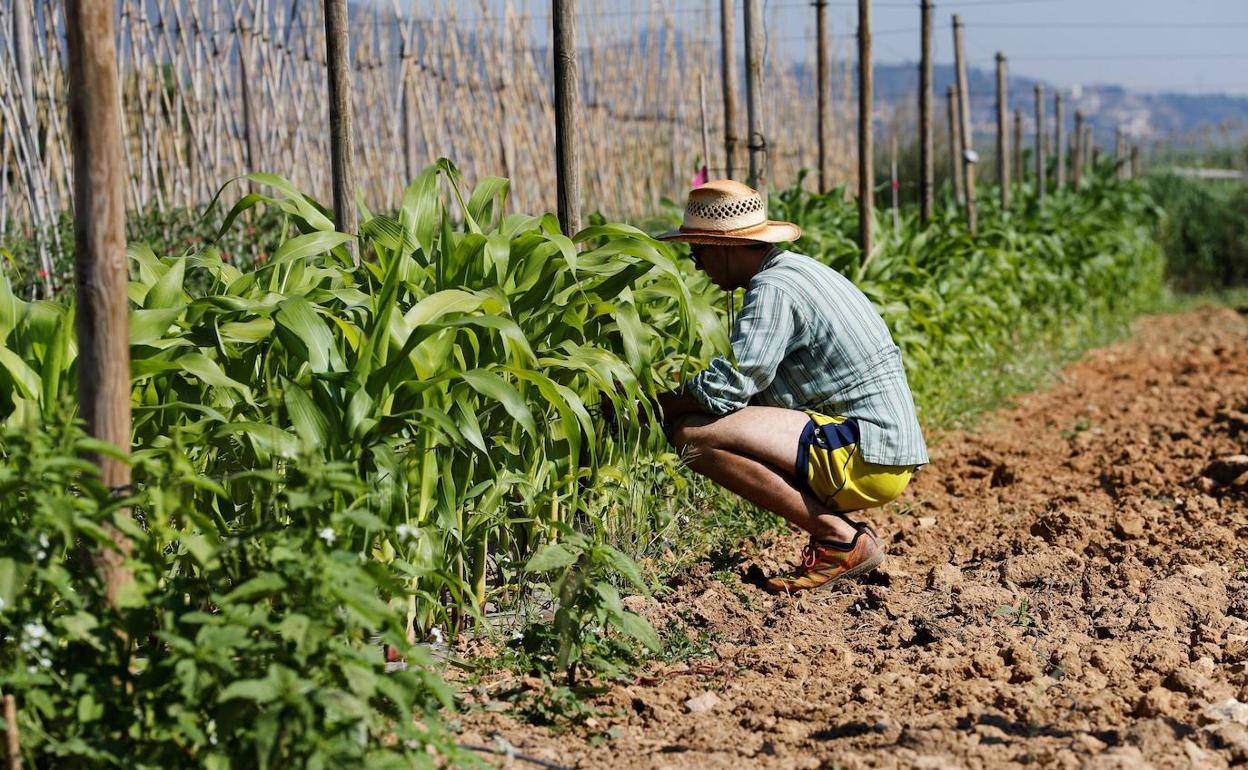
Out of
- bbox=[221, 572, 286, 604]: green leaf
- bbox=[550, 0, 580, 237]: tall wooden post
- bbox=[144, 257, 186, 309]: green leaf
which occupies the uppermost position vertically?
bbox=[550, 0, 580, 237]: tall wooden post

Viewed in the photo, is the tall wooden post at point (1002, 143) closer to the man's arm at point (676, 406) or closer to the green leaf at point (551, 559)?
the man's arm at point (676, 406)

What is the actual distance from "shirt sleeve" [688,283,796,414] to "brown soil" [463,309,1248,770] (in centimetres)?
55

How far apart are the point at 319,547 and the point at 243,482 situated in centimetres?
100

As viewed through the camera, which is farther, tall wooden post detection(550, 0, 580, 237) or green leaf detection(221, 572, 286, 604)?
tall wooden post detection(550, 0, 580, 237)

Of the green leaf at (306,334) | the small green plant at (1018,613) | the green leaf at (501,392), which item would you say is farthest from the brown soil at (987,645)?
the green leaf at (306,334)

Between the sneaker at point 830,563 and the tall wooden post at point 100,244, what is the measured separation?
2.04 metres

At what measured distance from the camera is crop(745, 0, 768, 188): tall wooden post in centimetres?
614

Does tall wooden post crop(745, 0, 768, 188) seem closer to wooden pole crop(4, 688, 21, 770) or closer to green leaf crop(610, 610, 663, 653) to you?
green leaf crop(610, 610, 663, 653)

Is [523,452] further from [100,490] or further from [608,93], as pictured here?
[608,93]

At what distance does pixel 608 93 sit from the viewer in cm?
1215

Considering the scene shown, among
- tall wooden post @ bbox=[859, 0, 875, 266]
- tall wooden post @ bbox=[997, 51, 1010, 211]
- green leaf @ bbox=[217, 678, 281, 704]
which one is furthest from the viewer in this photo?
tall wooden post @ bbox=[997, 51, 1010, 211]

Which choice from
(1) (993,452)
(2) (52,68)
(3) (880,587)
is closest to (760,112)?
(1) (993,452)

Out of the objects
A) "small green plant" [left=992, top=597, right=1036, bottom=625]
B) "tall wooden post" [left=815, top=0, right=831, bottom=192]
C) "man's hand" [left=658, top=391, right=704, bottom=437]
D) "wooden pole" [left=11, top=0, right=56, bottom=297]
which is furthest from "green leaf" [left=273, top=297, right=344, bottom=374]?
"tall wooden post" [left=815, top=0, right=831, bottom=192]

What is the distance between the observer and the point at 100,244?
2209 mm
